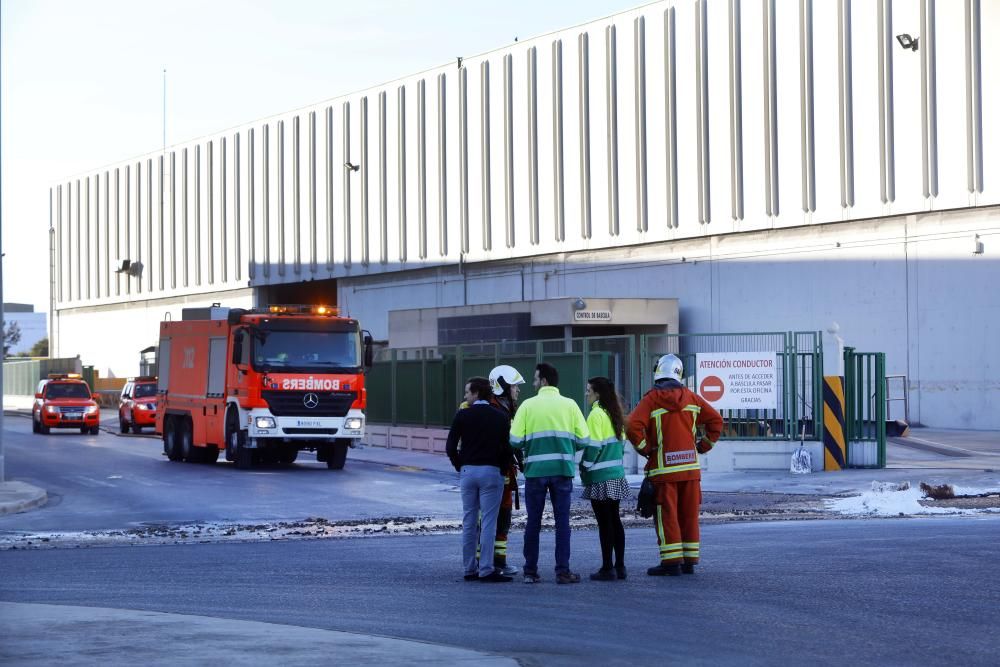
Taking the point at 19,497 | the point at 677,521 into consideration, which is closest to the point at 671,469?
the point at 677,521

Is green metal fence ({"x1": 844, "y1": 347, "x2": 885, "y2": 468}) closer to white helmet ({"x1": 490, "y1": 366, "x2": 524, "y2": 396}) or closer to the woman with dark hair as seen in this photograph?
the woman with dark hair

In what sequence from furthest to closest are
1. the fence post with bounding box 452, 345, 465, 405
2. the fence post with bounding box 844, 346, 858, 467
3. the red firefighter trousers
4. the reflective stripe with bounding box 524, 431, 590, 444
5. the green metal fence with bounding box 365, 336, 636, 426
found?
the fence post with bounding box 452, 345, 465, 405 → the green metal fence with bounding box 365, 336, 636, 426 → the fence post with bounding box 844, 346, 858, 467 → the red firefighter trousers → the reflective stripe with bounding box 524, 431, 590, 444

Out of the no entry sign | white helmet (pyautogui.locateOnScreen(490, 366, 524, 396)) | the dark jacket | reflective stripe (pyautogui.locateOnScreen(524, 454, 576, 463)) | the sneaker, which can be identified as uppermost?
white helmet (pyautogui.locateOnScreen(490, 366, 524, 396))

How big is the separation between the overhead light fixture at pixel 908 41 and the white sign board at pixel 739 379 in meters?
19.8

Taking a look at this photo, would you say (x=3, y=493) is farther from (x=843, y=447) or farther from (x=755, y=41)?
(x=755, y=41)

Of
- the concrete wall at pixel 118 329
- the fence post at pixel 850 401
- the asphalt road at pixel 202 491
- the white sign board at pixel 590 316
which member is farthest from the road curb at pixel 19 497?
the concrete wall at pixel 118 329

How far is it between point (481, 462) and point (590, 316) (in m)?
33.3

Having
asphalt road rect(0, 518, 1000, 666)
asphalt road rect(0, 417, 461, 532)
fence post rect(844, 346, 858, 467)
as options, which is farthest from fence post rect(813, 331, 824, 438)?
asphalt road rect(0, 518, 1000, 666)

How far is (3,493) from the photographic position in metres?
22.5

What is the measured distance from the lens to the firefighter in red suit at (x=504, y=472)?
12.5m

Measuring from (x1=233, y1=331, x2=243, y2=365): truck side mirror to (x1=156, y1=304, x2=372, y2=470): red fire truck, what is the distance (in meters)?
0.03

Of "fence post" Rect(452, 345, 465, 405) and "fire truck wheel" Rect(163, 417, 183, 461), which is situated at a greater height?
"fence post" Rect(452, 345, 465, 405)

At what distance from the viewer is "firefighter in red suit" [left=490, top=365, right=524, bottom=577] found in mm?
12527

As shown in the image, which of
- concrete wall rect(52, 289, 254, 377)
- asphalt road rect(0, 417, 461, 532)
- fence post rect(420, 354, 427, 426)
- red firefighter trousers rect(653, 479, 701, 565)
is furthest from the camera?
concrete wall rect(52, 289, 254, 377)
